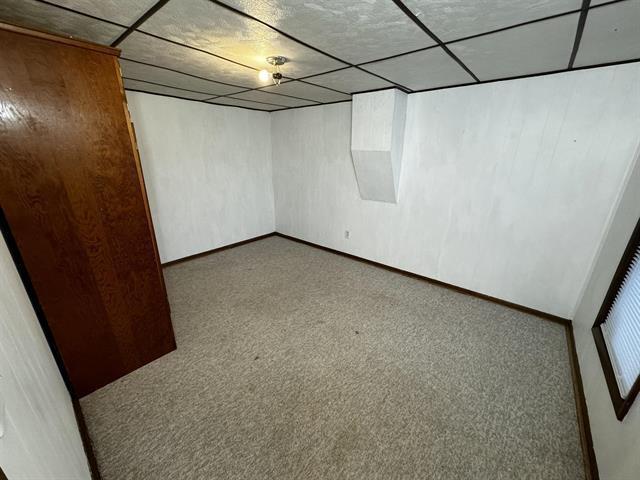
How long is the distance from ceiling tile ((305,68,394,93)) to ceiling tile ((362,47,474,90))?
13cm

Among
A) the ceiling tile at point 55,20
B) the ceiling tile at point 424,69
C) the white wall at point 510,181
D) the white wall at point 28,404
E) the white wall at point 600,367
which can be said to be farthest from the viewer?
the white wall at point 510,181

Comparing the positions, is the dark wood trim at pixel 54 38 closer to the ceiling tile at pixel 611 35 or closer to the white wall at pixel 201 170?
the white wall at pixel 201 170

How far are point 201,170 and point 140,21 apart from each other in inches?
98.4

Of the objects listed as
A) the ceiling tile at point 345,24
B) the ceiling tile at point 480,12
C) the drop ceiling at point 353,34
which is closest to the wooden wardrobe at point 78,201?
the drop ceiling at point 353,34

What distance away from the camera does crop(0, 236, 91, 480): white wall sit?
0.68m

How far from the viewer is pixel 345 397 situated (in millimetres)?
1695

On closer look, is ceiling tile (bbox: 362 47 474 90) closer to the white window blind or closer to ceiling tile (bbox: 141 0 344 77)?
ceiling tile (bbox: 141 0 344 77)

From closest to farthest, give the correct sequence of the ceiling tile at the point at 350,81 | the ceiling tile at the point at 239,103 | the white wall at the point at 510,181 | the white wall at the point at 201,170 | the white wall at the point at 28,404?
the white wall at the point at 28,404 → the white wall at the point at 510,181 → the ceiling tile at the point at 350,81 → the white wall at the point at 201,170 → the ceiling tile at the point at 239,103

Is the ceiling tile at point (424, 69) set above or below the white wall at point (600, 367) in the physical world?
above

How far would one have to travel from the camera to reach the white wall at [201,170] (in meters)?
3.23

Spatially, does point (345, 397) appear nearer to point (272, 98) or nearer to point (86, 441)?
point (86, 441)

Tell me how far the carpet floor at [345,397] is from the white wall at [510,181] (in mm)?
471

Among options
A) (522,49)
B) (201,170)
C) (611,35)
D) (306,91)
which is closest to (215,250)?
(201,170)

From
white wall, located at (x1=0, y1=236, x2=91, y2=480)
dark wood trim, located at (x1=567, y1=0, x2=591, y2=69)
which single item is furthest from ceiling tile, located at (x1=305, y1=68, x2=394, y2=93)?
white wall, located at (x1=0, y1=236, x2=91, y2=480)
